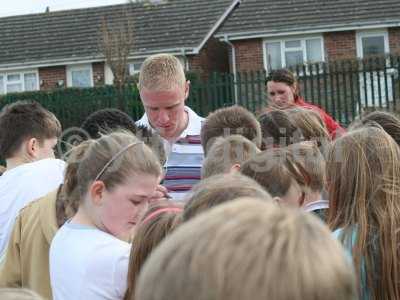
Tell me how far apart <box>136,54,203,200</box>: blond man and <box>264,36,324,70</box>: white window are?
941 inches

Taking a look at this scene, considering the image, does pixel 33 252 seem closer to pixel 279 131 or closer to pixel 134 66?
pixel 279 131

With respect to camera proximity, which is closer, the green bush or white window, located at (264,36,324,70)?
the green bush

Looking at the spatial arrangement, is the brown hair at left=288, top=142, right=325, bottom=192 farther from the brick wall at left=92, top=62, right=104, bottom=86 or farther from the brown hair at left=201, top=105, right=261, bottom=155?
the brick wall at left=92, top=62, right=104, bottom=86

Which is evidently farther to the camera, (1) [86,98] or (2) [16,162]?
(1) [86,98]

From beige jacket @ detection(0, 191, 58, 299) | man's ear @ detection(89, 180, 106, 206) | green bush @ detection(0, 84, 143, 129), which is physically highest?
green bush @ detection(0, 84, 143, 129)

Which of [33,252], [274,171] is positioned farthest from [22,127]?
[274,171]

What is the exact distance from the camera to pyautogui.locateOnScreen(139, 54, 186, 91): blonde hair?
550 cm

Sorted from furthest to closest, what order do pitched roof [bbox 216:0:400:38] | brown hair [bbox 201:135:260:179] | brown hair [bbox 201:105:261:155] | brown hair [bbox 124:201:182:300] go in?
pitched roof [bbox 216:0:400:38]
brown hair [bbox 201:105:261:155]
brown hair [bbox 201:135:260:179]
brown hair [bbox 124:201:182:300]

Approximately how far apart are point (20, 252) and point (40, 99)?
14956mm

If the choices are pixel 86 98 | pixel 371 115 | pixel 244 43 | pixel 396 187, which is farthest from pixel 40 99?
pixel 396 187

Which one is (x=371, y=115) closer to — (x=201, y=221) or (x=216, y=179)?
(x=216, y=179)

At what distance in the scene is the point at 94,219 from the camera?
3.59 metres

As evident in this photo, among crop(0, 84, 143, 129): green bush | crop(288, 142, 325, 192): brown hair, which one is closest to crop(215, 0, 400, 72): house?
crop(0, 84, 143, 129): green bush

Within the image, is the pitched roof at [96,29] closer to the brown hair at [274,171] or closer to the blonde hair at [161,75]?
the blonde hair at [161,75]
